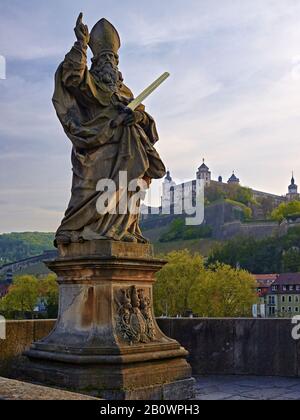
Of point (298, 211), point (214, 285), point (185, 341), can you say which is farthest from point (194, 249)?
point (185, 341)

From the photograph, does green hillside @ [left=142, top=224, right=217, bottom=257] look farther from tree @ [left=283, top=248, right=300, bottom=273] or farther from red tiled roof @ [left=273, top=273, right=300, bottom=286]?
red tiled roof @ [left=273, top=273, right=300, bottom=286]

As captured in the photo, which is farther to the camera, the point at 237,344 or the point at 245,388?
the point at 237,344

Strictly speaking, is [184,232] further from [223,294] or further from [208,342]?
[208,342]

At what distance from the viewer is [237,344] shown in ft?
28.2

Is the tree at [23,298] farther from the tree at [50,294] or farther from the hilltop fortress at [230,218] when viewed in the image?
the hilltop fortress at [230,218]

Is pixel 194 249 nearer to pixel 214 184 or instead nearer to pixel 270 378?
pixel 214 184

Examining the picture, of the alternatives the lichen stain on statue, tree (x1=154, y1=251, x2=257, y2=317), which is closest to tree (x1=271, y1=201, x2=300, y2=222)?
tree (x1=154, y1=251, x2=257, y2=317)

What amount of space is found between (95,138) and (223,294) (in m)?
51.8

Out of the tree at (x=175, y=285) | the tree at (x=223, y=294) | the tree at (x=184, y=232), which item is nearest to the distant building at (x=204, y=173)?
the tree at (x=184, y=232)

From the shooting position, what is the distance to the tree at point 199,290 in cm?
4931

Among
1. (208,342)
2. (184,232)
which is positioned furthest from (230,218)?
(208,342)

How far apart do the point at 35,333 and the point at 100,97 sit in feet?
10.9

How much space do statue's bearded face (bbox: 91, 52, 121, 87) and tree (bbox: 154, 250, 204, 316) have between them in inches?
1592

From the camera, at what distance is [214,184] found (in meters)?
152
